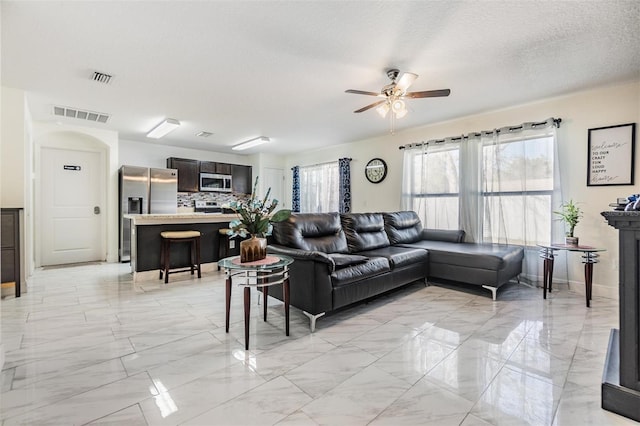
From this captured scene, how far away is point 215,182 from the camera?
7.25 metres

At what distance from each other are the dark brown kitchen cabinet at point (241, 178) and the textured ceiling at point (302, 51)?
10.5 ft

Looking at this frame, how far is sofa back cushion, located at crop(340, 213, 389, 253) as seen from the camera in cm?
386

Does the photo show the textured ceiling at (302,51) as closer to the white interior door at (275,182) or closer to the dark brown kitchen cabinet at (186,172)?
the dark brown kitchen cabinet at (186,172)

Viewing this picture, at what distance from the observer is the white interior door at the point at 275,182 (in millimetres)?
7941

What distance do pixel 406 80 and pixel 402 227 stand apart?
95.5 inches

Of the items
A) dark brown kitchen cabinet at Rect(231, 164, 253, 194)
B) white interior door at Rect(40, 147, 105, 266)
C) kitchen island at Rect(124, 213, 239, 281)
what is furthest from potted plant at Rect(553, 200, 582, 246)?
white interior door at Rect(40, 147, 105, 266)

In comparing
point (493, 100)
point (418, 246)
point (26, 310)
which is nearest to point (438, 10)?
point (493, 100)

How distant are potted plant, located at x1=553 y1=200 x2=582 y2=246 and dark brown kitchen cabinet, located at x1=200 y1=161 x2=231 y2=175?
651cm

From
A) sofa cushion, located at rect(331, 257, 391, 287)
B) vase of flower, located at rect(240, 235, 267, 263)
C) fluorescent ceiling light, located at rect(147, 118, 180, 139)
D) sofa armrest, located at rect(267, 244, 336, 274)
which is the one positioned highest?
fluorescent ceiling light, located at rect(147, 118, 180, 139)

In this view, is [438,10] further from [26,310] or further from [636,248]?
[26,310]

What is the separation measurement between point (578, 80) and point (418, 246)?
2.62 metres

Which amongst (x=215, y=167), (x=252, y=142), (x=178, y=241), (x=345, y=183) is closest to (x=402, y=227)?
(x=345, y=183)

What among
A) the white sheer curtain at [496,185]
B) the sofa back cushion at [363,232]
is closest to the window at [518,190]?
the white sheer curtain at [496,185]

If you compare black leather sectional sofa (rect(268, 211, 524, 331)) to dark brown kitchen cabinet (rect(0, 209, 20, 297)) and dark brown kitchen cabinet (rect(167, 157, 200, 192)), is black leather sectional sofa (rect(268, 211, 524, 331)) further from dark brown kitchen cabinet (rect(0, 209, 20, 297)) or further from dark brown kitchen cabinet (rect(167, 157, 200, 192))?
dark brown kitchen cabinet (rect(167, 157, 200, 192))
